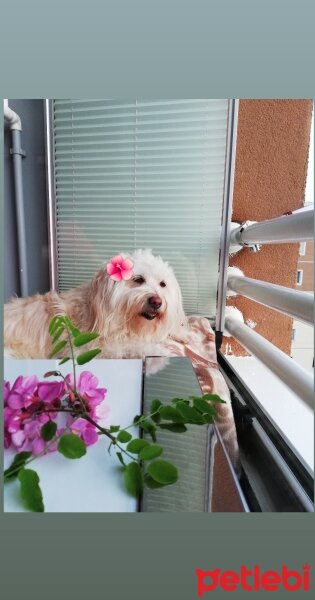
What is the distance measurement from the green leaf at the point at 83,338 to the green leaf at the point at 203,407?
0.27 meters

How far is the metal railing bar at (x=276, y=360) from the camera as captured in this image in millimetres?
647

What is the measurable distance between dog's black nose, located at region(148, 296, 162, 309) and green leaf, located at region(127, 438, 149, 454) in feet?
1.06

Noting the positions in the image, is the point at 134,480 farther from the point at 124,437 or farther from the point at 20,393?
the point at 20,393

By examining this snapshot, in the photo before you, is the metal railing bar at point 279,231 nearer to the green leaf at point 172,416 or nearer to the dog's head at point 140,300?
the dog's head at point 140,300

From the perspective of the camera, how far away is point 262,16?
600 mm

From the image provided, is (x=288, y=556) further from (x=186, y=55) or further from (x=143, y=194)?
(x=186, y=55)

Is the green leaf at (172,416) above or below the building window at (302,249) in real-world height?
below

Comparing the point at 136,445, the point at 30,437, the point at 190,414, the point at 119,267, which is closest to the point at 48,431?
the point at 30,437

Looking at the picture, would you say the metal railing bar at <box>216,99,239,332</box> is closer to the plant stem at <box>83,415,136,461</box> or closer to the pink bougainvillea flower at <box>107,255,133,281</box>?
the pink bougainvillea flower at <box>107,255,133,281</box>

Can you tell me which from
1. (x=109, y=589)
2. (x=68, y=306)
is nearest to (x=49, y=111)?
(x=68, y=306)

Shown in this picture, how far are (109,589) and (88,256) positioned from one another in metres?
0.65

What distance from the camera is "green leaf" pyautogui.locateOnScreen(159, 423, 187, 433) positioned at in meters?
0.73

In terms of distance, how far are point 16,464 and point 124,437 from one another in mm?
193

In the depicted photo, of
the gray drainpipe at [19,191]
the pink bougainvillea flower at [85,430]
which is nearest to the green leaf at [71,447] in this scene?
the pink bougainvillea flower at [85,430]
